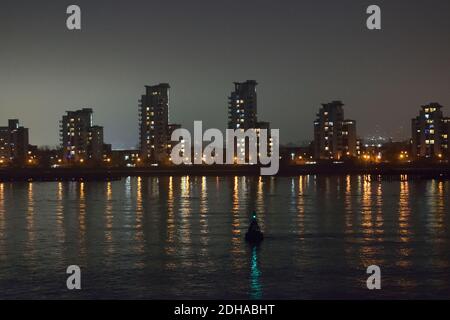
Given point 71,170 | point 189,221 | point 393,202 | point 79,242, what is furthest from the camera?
point 71,170

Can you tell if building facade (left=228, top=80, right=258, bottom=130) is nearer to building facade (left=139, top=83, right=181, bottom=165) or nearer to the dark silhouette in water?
building facade (left=139, top=83, right=181, bottom=165)

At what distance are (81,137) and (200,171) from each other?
4753 cm

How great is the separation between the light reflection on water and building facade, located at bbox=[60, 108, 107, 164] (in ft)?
397

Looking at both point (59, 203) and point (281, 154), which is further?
point (281, 154)

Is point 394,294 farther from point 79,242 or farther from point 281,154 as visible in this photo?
point 281,154

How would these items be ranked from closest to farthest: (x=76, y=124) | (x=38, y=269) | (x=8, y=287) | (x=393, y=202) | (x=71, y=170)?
1. (x=8, y=287)
2. (x=38, y=269)
3. (x=393, y=202)
4. (x=71, y=170)
5. (x=76, y=124)

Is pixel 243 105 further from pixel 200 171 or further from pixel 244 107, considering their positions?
pixel 200 171

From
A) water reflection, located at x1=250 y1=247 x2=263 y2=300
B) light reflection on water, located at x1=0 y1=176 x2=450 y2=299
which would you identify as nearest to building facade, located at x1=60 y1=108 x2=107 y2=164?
light reflection on water, located at x1=0 y1=176 x2=450 y2=299

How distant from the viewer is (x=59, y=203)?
6519 centimetres

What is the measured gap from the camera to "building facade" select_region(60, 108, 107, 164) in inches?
6954

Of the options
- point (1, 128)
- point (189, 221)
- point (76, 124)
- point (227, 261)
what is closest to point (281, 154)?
point (76, 124)

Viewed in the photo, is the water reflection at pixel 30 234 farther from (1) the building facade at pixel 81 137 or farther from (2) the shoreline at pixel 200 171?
(1) the building facade at pixel 81 137

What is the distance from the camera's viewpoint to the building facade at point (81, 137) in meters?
177
